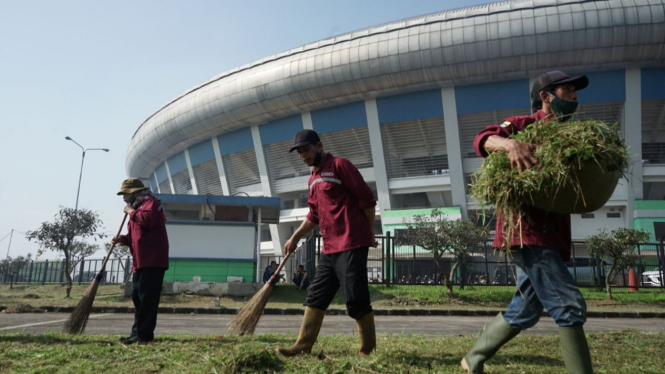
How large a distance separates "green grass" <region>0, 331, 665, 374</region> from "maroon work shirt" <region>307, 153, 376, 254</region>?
840mm

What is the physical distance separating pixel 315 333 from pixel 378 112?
93.7 ft

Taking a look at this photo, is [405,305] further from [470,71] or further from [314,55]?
[314,55]

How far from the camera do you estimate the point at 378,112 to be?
3159 cm

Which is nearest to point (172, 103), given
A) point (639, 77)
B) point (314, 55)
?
point (314, 55)

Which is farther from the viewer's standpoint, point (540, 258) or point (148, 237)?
point (148, 237)

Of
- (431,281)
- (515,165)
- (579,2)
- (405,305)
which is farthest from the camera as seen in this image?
(579,2)

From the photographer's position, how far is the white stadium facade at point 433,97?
2628 centimetres

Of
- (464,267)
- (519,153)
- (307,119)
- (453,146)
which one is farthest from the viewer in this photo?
(307,119)

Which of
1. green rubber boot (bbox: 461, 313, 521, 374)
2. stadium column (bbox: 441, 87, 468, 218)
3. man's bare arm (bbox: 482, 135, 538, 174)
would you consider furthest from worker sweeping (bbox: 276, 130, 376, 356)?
stadium column (bbox: 441, 87, 468, 218)

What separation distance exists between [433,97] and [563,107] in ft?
93.6

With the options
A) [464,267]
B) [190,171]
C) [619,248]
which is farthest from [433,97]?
[190,171]

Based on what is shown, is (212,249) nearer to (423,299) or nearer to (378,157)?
(423,299)

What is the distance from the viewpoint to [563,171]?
2402 millimetres

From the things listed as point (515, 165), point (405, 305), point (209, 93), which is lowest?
point (405, 305)
